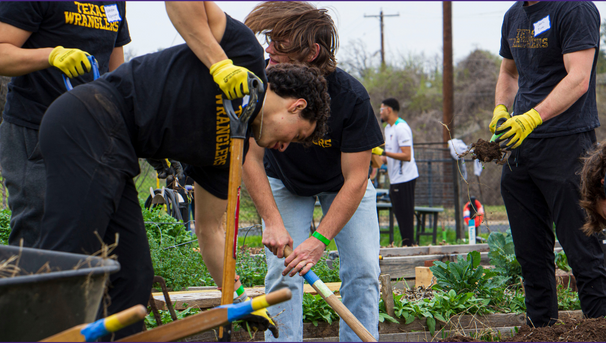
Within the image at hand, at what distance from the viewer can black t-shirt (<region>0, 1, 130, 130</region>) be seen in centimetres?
212

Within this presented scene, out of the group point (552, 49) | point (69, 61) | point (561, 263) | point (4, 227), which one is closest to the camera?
point (69, 61)

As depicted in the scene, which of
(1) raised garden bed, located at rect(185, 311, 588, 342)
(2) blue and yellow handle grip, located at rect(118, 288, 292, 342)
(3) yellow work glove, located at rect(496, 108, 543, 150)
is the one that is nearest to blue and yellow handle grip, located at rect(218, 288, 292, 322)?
(2) blue and yellow handle grip, located at rect(118, 288, 292, 342)

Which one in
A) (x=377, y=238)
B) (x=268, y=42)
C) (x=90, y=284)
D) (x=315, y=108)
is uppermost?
(x=268, y=42)

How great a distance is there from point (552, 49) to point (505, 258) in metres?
1.81

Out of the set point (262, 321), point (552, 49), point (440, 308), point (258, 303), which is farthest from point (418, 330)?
→ point (258, 303)

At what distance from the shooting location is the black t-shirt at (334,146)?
2.50 metres

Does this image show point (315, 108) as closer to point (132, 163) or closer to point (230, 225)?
point (230, 225)

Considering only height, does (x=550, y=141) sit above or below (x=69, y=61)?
below

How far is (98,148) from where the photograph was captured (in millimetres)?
1574

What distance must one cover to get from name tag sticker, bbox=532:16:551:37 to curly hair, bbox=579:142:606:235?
0.97 meters

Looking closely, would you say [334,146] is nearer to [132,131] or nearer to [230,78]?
[230,78]

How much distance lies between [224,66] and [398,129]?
533 centimetres

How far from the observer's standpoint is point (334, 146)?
2592 mm

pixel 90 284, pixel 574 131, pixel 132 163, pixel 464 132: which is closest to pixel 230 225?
pixel 132 163
